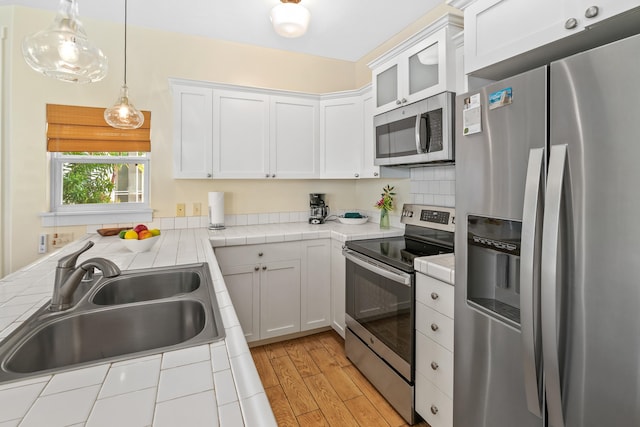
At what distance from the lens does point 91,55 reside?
1301mm

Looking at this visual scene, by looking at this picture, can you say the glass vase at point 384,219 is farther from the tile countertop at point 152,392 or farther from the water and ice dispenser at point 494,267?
the tile countertop at point 152,392

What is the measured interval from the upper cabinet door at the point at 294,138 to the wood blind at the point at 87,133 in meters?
1.07

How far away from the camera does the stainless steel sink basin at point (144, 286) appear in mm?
1413

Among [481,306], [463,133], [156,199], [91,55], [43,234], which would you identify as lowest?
[481,306]

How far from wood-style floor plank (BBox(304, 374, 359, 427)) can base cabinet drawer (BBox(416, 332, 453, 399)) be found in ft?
1.66

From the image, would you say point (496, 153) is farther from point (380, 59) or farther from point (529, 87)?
point (380, 59)

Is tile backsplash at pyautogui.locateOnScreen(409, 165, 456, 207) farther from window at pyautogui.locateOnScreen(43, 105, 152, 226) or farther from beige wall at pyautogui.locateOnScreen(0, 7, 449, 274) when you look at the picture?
window at pyautogui.locateOnScreen(43, 105, 152, 226)

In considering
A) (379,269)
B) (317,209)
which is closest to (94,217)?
(317,209)

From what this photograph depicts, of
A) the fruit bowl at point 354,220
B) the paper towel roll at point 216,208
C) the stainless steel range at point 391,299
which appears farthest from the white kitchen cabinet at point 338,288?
the paper towel roll at point 216,208

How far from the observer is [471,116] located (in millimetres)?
1348

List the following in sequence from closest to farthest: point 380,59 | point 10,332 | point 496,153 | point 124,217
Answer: point 10,332 < point 496,153 < point 380,59 < point 124,217

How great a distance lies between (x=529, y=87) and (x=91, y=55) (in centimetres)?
162

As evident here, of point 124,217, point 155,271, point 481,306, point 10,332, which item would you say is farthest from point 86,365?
point 124,217

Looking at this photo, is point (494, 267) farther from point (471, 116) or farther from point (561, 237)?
point (471, 116)
